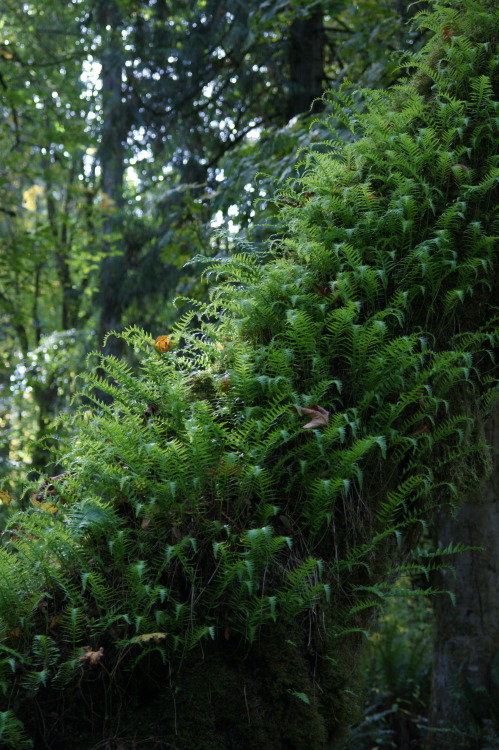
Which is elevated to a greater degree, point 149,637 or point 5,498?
point 5,498

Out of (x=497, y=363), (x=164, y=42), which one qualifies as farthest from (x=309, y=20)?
(x=497, y=363)

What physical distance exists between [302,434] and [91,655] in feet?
3.22

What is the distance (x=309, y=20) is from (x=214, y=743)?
9.74 m

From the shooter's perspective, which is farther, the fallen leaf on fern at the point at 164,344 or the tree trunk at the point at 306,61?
the tree trunk at the point at 306,61

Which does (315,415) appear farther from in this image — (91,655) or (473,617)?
(473,617)

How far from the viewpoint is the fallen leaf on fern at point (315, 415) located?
2.24 meters

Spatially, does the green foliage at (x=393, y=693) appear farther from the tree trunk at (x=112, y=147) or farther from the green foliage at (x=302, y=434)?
the tree trunk at (x=112, y=147)

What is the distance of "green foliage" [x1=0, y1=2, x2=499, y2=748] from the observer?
6.45ft

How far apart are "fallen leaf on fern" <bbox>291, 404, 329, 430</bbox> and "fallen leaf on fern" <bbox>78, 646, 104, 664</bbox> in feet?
3.08

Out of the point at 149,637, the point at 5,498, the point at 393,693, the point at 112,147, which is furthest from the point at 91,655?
the point at 112,147

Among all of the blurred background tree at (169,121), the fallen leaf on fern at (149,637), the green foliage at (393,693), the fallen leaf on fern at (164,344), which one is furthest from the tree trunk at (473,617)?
the fallen leaf on fern at (149,637)

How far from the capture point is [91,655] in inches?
71.4

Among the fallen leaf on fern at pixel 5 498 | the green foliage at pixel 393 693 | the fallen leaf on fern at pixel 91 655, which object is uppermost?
the fallen leaf on fern at pixel 5 498

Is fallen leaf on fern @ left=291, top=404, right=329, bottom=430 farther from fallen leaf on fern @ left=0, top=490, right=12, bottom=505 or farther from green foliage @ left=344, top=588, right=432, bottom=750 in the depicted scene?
green foliage @ left=344, top=588, right=432, bottom=750
